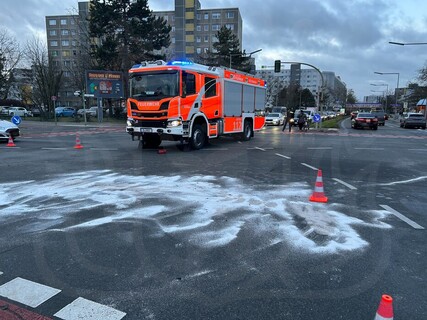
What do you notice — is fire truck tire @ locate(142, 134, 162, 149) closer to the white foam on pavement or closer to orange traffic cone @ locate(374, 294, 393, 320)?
the white foam on pavement

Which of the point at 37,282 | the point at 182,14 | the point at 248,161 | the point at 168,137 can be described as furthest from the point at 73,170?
the point at 182,14

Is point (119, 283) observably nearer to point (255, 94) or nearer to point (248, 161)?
point (248, 161)

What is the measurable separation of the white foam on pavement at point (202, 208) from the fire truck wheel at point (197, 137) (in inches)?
230

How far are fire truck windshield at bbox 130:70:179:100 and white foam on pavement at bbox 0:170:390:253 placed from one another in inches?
211

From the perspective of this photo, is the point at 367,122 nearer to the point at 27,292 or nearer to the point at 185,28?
the point at 27,292

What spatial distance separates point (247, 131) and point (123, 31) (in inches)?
1265

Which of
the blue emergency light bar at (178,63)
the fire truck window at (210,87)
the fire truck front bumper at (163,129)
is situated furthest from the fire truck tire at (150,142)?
the blue emergency light bar at (178,63)

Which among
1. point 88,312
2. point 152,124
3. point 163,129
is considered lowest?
point 88,312

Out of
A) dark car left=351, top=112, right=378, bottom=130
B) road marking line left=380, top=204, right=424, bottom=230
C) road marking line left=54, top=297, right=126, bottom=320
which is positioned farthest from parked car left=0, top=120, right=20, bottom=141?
dark car left=351, top=112, right=378, bottom=130

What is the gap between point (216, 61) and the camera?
185 ft

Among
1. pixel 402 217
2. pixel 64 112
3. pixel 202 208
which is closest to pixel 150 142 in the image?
pixel 202 208

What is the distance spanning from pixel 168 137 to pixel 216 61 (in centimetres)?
4572

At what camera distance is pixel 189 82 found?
13.1 metres

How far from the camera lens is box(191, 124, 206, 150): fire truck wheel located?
46.1ft
